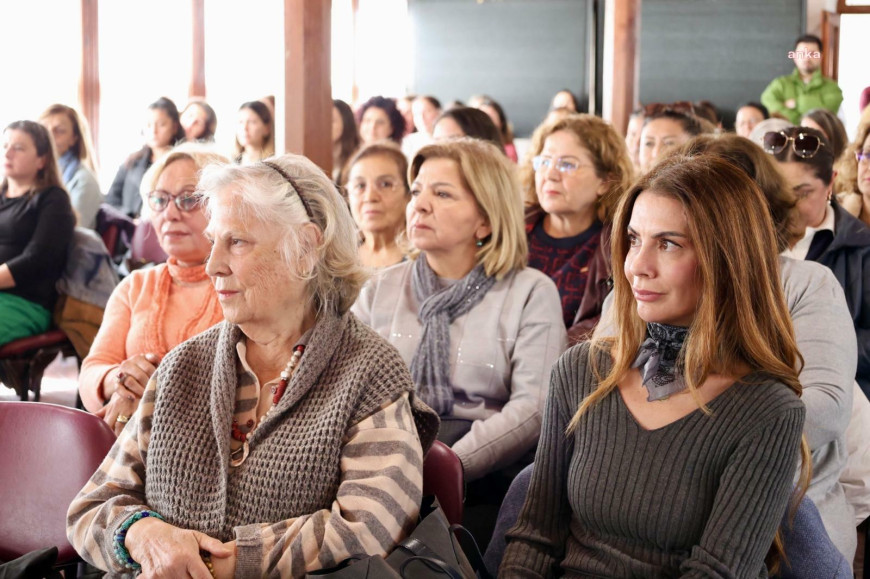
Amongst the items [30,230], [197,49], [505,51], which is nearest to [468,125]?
[30,230]

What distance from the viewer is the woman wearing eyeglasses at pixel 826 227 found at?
2.65m

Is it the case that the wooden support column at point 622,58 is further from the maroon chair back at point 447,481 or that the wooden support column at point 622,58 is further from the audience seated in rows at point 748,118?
the maroon chair back at point 447,481

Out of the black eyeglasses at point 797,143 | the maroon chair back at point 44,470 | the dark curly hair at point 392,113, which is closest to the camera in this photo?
the maroon chair back at point 44,470

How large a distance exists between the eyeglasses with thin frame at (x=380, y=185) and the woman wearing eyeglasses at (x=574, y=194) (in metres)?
0.48

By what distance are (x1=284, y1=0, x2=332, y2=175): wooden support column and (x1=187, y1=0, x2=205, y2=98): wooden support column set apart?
5381 millimetres

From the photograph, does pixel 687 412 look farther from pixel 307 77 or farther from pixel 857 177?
pixel 857 177

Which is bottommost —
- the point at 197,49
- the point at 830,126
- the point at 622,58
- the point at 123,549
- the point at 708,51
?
the point at 123,549

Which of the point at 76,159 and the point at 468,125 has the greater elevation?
the point at 468,125

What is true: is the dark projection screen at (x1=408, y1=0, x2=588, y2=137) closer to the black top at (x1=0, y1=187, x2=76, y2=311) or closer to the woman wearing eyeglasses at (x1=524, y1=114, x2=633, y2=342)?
the black top at (x1=0, y1=187, x2=76, y2=311)

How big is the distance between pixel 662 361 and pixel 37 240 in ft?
10.3

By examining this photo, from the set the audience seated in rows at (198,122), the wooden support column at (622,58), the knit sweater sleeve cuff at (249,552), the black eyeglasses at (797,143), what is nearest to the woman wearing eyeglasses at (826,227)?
the black eyeglasses at (797,143)

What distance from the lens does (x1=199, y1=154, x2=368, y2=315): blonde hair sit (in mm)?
1754

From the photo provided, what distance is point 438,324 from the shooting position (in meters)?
2.51

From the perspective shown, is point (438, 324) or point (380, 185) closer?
point (438, 324)
